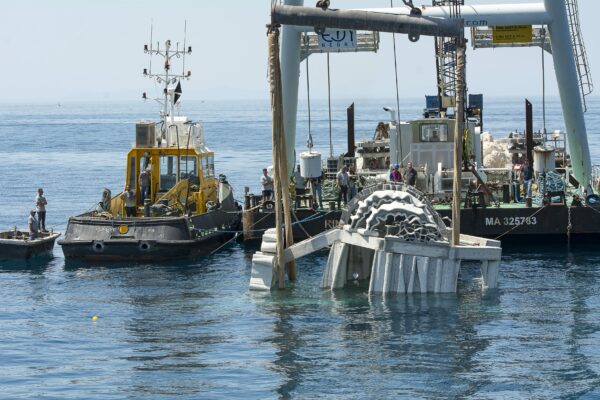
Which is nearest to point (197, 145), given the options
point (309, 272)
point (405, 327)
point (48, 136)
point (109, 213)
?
point (109, 213)

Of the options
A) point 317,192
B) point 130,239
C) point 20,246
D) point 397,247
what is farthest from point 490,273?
point 20,246

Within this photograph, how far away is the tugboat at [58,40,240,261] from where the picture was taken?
3391 cm

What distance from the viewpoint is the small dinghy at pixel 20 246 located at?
34.8 meters

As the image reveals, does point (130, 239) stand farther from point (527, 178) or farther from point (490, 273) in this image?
point (527, 178)

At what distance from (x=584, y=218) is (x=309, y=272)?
8.47m

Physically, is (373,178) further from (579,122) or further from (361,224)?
(361,224)

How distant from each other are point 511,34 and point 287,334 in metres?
15.5

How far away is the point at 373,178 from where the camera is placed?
127 ft

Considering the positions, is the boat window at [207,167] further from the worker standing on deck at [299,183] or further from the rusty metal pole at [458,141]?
the rusty metal pole at [458,141]

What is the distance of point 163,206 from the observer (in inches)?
1393

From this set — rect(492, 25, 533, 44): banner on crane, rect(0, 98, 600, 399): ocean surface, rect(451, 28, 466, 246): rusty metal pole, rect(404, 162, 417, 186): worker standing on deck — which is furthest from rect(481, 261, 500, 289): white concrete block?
rect(492, 25, 533, 44): banner on crane

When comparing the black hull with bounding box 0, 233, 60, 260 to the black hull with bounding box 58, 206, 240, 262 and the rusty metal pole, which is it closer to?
the black hull with bounding box 58, 206, 240, 262

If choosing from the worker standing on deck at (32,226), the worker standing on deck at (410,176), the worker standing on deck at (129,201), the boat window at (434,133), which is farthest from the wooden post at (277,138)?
the boat window at (434,133)

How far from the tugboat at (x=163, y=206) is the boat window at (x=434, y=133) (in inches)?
254
